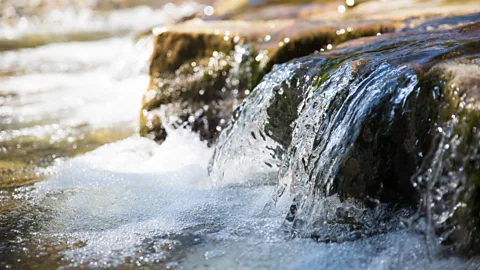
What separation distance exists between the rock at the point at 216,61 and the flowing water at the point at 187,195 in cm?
27

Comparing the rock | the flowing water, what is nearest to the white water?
the flowing water

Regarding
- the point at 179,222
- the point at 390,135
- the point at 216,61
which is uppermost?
the point at 216,61

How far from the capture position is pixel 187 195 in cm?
355

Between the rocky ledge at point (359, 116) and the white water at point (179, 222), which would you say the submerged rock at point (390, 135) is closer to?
the rocky ledge at point (359, 116)

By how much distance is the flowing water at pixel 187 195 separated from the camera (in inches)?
107

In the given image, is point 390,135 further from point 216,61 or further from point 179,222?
point 216,61

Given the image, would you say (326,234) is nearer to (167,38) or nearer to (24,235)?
(24,235)

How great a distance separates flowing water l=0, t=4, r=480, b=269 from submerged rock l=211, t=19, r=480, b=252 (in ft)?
0.06

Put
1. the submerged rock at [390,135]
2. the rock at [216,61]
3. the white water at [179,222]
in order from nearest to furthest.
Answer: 1. the submerged rock at [390,135]
2. the white water at [179,222]
3. the rock at [216,61]

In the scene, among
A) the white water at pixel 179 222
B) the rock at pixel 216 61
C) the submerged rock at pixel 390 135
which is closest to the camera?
the submerged rock at pixel 390 135

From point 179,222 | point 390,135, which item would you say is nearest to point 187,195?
point 179,222

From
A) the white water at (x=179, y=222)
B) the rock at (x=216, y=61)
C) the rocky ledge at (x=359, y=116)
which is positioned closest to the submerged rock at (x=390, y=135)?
the rocky ledge at (x=359, y=116)

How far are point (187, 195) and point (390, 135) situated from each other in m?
1.29

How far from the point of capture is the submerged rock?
98.4 inches
